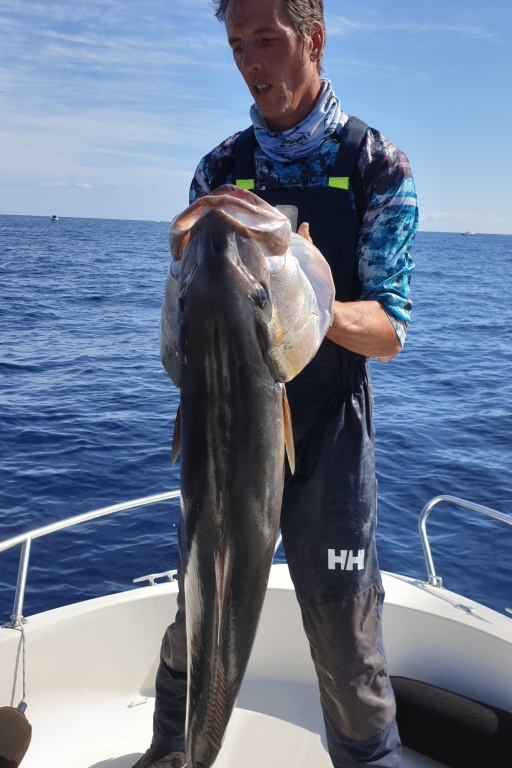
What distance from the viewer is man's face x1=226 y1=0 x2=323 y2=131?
110 inches

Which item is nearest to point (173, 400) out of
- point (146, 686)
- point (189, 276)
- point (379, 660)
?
point (146, 686)

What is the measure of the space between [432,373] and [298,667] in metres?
16.9

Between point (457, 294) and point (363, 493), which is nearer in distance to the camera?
point (363, 493)

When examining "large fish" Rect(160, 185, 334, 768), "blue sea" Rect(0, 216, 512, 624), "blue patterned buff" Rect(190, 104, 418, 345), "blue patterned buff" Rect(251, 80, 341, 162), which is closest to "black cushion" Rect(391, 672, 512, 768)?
"large fish" Rect(160, 185, 334, 768)

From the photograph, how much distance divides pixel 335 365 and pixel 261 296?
1.20 metres

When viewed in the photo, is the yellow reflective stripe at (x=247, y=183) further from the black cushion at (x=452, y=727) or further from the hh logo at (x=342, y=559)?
the black cushion at (x=452, y=727)

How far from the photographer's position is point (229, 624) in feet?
7.26

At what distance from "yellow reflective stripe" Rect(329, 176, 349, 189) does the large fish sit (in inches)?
37.0

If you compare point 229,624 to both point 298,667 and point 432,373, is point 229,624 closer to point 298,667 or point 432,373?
point 298,667

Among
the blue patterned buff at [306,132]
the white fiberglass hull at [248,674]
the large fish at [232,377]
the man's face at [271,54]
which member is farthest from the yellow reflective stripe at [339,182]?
the white fiberglass hull at [248,674]

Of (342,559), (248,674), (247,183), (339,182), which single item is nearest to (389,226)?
(339,182)

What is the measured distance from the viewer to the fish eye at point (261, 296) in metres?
1.94

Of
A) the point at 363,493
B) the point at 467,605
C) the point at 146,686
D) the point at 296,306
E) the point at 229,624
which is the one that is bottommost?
the point at 146,686

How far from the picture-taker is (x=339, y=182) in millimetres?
2996
